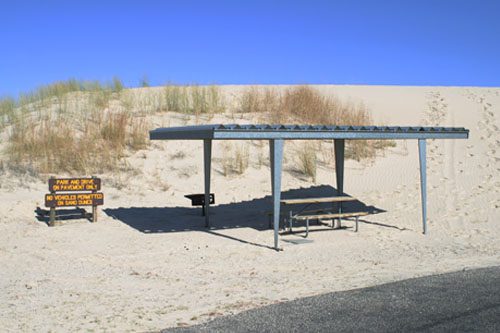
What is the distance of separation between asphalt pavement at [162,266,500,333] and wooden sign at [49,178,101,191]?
7.75m

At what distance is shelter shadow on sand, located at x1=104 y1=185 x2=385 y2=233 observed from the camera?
45.0 ft

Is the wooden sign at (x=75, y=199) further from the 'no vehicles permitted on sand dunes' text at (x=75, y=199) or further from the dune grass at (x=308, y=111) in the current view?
the dune grass at (x=308, y=111)

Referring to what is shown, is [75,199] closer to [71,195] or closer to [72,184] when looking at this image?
[71,195]

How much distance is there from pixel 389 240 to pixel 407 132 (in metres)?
2.27

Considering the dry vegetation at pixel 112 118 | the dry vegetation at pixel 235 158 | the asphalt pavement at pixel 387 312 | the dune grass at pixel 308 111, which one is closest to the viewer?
the asphalt pavement at pixel 387 312

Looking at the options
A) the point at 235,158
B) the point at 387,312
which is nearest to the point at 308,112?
the point at 235,158

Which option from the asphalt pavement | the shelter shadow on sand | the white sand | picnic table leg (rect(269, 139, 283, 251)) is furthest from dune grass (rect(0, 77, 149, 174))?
the asphalt pavement

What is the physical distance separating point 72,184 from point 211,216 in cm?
341

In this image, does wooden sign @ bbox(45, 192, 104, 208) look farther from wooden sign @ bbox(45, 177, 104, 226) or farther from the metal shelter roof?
the metal shelter roof

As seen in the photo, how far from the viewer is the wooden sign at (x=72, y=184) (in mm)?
13539

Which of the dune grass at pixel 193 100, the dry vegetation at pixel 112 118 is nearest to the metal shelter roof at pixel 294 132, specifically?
the dry vegetation at pixel 112 118

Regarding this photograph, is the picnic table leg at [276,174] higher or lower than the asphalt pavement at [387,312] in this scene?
higher

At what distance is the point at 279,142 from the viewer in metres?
11.3

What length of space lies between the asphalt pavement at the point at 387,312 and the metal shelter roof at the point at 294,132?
391cm
